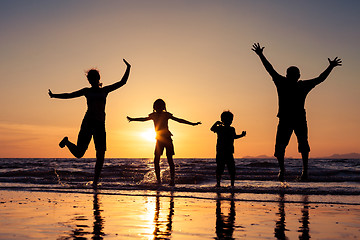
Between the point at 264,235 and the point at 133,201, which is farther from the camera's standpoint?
the point at 133,201

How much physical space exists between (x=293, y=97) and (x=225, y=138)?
83.6 inches

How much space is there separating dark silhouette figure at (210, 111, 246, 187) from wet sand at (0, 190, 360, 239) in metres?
3.06

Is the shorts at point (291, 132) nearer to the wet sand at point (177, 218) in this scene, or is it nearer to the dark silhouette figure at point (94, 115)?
the wet sand at point (177, 218)

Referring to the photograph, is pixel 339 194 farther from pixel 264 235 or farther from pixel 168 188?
pixel 264 235

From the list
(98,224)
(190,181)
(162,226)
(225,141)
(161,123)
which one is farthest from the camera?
(190,181)

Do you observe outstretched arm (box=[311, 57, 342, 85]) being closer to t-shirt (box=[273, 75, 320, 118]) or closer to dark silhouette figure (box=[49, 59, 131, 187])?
t-shirt (box=[273, 75, 320, 118])

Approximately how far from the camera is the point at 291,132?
969 cm

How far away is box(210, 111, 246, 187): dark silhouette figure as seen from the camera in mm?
10875

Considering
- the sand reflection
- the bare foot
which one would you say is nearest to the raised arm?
the bare foot

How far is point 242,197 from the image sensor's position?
26.7 ft

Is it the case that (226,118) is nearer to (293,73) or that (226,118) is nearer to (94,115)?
(293,73)

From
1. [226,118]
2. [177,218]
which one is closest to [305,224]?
[177,218]

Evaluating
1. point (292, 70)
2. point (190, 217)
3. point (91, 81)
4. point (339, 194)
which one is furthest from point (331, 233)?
point (91, 81)

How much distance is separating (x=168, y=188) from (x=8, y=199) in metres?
3.51
